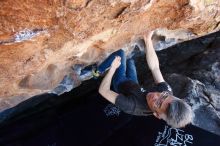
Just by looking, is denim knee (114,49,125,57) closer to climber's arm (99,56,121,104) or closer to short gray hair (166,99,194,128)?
climber's arm (99,56,121,104)

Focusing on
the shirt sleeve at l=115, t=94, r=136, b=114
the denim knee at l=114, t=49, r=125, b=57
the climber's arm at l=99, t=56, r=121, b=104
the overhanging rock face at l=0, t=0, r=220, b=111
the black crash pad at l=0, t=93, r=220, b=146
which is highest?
the overhanging rock face at l=0, t=0, r=220, b=111

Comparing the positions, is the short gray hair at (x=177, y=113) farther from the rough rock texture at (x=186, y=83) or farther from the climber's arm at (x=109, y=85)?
the rough rock texture at (x=186, y=83)

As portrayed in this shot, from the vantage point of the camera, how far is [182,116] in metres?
2.21

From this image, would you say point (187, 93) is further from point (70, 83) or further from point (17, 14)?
point (17, 14)

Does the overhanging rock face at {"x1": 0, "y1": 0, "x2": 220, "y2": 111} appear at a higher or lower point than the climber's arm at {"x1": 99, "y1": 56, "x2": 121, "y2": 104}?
higher

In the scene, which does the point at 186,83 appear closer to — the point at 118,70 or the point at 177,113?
the point at 118,70

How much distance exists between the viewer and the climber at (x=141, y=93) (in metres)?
2.23

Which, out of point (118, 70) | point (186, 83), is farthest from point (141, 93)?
point (186, 83)

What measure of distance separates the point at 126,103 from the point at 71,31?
71 centimetres

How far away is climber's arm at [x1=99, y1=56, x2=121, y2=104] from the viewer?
2.74m

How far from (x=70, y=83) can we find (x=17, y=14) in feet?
4.35

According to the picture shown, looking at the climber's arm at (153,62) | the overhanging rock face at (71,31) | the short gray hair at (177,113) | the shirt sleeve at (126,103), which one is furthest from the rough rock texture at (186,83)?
the short gray hair at (177,113)

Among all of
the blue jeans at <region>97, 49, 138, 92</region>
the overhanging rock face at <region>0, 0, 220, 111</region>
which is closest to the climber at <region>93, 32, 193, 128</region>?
the blue jeans at <region>97, 49, 138, 92</region>

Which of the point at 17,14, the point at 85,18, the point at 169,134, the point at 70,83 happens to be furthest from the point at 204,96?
the point at 17,14
